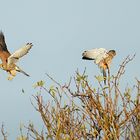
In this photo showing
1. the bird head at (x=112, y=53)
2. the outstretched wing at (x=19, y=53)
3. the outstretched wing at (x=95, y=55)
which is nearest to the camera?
the outstretched wing at (x=95, y=55)

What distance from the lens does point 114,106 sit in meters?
6.74

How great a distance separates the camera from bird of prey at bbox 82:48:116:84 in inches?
264

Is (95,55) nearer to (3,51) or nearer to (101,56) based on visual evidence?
(101,56)

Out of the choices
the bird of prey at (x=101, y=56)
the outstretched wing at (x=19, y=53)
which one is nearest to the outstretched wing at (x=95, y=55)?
the bird of prey at (x=101, y=56)

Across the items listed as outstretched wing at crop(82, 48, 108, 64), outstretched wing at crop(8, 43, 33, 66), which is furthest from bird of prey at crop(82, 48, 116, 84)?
outstretched wing at crop(8, 43, 33, 66)

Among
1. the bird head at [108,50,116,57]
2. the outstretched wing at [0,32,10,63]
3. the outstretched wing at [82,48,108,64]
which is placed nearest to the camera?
the outstretched wing at [82,48,108,64]

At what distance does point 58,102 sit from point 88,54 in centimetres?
98

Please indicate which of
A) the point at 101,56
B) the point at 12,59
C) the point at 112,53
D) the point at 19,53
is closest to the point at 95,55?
the point at 101,56

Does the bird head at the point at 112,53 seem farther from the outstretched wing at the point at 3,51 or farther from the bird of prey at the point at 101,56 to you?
the outstretched wing at the point at 3,51

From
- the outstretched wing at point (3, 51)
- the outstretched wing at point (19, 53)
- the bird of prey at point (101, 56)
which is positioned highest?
the outstretched wing at point (3, 51)

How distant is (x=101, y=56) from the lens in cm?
673

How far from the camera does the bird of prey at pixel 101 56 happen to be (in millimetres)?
6715

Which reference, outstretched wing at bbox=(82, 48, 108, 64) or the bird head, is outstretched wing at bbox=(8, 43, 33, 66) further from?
the bird head

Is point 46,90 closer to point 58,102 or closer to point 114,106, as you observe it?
point 58,102
